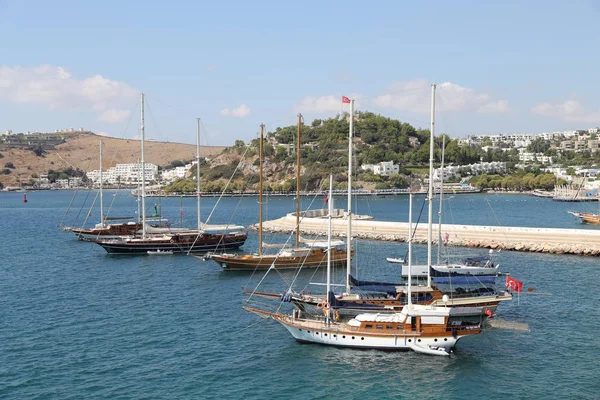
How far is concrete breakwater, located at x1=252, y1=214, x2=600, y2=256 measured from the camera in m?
55.1

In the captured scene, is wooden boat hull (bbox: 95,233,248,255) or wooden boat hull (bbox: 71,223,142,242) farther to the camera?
wooden boat hull (bbox: 71,223,142,242)

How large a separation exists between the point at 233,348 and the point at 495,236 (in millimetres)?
39652

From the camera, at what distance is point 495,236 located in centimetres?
6194

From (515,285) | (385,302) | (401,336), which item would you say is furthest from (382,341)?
(515,285)

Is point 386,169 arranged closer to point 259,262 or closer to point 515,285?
point 259,262

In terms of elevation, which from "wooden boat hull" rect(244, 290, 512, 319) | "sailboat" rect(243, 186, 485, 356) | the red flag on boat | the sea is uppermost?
the red flag on boat

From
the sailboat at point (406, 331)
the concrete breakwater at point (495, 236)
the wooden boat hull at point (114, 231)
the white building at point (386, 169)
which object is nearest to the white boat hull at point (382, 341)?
the sailboat at point (406, 331)

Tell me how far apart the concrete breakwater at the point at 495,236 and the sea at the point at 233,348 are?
6187mm

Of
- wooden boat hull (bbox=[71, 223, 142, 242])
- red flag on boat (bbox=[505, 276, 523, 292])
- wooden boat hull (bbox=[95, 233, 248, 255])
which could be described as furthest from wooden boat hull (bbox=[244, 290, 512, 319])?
wooden boat hull (bbox=[71, 223, 142, 242])

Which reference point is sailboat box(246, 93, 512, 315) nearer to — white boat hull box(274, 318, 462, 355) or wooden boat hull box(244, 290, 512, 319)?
wooden boat hull box(244, 290, 512, 319)

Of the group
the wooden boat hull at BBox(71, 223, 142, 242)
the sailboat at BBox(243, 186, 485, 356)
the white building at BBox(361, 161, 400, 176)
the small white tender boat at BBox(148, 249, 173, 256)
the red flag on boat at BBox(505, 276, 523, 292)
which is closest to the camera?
the sailboat at BBox(243, 186, 485, 356)

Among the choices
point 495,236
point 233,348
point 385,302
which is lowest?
point 233,348

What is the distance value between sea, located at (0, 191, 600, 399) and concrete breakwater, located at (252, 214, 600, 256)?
6.19 m

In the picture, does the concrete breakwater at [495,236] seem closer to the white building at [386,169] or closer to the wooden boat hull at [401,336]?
the wooden boat hull at [401,336]
